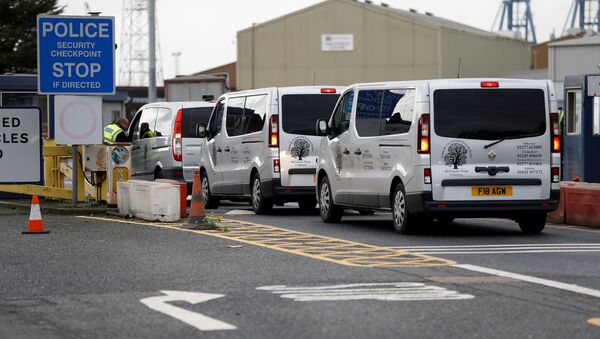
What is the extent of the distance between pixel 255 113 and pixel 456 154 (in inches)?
229

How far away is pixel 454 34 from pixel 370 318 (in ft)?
256

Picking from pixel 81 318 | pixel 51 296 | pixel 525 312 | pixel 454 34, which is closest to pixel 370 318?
pixel 525 312

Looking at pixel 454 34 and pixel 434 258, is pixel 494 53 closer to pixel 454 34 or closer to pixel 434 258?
pixel 454 34

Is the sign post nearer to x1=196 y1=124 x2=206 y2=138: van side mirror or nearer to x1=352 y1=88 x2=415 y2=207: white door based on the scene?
x1=196 y1=124 x2=206 y2=138: van side mirror

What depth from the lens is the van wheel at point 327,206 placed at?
18.7 meters

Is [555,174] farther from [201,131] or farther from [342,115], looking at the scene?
[201,131]

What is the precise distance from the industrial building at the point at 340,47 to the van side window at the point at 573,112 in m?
58.2

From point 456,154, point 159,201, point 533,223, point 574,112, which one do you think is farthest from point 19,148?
point 574,112

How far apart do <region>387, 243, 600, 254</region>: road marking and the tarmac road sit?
4cm

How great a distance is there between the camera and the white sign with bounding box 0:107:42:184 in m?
Result: 18.8

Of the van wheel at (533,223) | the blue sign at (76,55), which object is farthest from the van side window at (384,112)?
the blue sign at (76,55)

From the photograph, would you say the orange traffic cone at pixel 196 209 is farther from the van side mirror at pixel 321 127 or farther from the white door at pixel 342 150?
the van side mirror at pixel 321 127

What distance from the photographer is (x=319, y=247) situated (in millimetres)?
14117

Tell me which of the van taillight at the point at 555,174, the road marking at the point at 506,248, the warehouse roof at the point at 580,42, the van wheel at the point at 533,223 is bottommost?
the road marking at the point at 506,248
